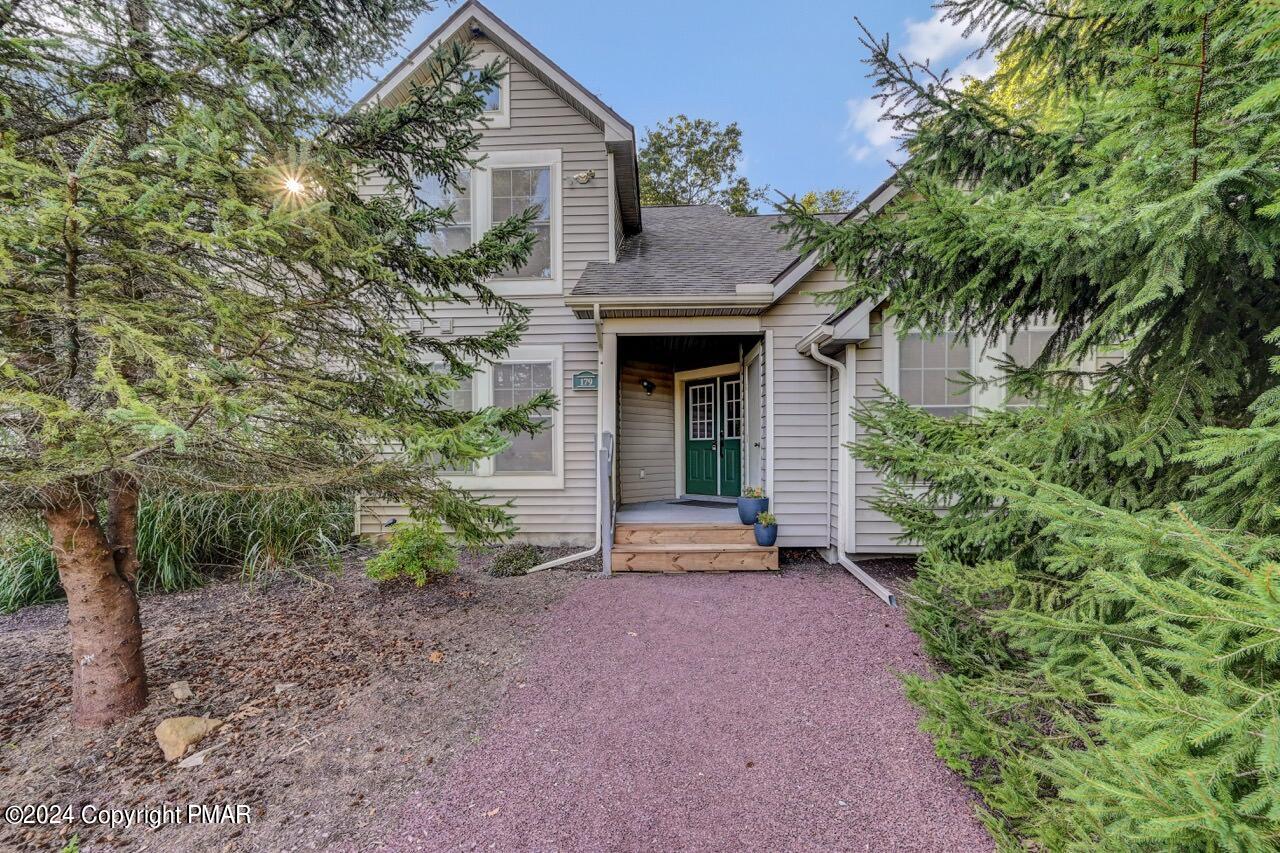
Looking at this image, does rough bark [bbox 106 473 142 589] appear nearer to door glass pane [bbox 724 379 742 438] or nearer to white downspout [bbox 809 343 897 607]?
white downspout [bbox 809 343 897 607]

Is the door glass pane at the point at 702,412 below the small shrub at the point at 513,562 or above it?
above

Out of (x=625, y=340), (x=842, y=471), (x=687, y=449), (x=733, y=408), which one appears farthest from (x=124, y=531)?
(x=687, y=449)

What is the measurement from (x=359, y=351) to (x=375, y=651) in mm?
2197

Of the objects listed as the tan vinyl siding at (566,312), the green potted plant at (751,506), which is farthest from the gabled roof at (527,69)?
the green potted plant at (751,506)

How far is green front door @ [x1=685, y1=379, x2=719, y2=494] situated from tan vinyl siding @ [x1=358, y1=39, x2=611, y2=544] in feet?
8.58

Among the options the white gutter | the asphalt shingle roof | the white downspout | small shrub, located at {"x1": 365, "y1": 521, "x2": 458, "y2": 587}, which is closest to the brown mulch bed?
small shrub, located at {"x1": 365, "y1": 521, "x2": 458, "y2": 587}

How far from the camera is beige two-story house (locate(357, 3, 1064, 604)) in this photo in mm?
5238

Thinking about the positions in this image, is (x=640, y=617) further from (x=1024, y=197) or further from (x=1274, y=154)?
(x=1274, y=154)

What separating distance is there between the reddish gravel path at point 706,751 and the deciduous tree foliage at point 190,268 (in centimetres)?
131

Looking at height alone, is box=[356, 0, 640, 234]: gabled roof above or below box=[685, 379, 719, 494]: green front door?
above

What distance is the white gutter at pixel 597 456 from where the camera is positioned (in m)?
5.44

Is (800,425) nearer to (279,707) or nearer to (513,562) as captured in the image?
(513,562)

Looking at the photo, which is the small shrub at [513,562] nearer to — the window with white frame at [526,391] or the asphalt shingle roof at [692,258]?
the window with white frame at [526,391]

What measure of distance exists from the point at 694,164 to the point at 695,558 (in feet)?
51.6
